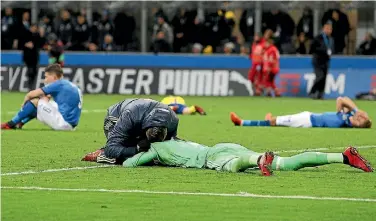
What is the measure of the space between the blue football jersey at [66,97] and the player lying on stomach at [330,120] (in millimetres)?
3812

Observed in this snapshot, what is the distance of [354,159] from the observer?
47.0 ft

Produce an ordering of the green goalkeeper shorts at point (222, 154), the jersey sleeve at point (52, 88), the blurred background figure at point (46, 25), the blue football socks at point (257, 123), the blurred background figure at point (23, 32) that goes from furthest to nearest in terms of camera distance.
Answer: the blurred background figure at point (46, 25)
the blurred background figure at point (23, 32)
the blue football socks at point (257, 123)
the jersey sleeve at point (52, 88)
the green goalkeeper shorts at point (222, 154)

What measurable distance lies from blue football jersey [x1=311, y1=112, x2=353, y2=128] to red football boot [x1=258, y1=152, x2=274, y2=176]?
30.5 feet

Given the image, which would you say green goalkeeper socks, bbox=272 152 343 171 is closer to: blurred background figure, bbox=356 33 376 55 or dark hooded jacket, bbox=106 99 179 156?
dark hooded jacket, bbox=106 99 179 156

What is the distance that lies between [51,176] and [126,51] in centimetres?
2819

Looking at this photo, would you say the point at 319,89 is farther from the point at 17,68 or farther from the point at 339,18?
the point at 17,68

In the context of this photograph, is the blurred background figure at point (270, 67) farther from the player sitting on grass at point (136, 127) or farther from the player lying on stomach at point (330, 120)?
the player sitting on grass at point (136, 127)

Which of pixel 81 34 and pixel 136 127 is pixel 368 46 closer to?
pixel 81 34

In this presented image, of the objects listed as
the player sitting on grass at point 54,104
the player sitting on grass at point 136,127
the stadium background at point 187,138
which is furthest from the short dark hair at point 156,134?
the player sitting on grass at point 54,104

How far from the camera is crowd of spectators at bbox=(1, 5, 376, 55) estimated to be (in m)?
40.5

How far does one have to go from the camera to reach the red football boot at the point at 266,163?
13.9 m

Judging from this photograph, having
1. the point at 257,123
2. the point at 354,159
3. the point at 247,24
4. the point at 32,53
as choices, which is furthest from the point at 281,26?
the point at 354,159

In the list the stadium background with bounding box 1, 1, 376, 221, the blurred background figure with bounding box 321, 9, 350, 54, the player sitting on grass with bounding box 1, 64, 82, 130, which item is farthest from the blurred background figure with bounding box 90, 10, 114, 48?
the player sitting on grass with bounding box 1, 64, 82, 130

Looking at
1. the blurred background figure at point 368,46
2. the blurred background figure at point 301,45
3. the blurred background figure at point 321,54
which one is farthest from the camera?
the blurred background figure at point 301,45
